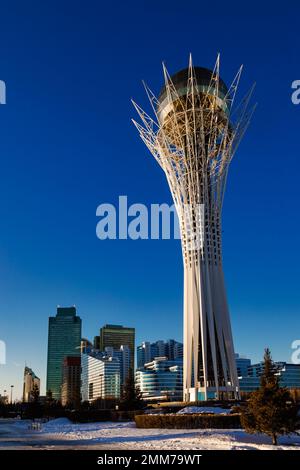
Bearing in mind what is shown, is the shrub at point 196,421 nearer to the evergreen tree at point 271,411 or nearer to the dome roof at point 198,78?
the evergreen tree at point 271,411

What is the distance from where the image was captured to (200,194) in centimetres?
Result: 7981

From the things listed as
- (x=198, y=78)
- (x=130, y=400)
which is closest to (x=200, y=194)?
(x=198, y=78)

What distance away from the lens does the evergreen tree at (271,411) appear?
1216 inches

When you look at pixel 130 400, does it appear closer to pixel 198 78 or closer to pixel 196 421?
pixel 196 421

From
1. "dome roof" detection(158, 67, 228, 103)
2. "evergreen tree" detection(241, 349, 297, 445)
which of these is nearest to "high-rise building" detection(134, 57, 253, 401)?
"dome roof" detection(158, 67, 228, 103)

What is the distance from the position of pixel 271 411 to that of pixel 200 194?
51.8 meters

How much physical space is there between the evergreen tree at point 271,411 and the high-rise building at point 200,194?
42.0 m

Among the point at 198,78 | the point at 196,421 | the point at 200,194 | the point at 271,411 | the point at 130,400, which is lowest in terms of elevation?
the point at 130,400

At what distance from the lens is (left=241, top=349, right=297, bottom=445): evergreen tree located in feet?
101

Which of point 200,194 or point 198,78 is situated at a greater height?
point 198,78

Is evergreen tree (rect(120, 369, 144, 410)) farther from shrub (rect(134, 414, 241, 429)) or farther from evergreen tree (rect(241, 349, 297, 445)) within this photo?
evergreen tree (rect(241, 349, 297, 445))

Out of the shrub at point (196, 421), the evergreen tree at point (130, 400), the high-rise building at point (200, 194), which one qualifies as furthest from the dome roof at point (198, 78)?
the shrub at point (196, 421)

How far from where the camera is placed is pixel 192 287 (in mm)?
78250

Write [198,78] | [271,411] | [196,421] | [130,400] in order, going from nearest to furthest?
[271,411] → [196,421] → [130,400] → [198,78]
